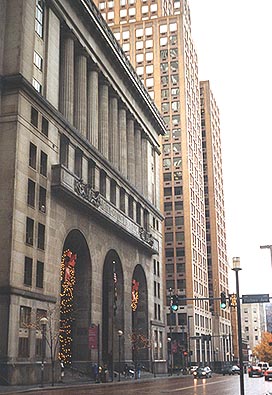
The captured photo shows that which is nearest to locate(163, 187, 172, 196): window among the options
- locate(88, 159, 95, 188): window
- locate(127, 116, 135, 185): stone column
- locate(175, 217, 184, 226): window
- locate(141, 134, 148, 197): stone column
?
locate(175, 217, 184, 226): window

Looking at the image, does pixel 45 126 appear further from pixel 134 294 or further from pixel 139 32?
pixel 139 32

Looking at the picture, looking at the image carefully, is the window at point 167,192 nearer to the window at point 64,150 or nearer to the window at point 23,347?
the window at point 64,150

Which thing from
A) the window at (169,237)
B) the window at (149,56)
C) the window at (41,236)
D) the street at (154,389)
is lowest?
the street at (154,389)

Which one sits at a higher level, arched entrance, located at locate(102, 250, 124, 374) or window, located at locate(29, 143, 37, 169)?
window, located at locate(29, 143, 37, 169)

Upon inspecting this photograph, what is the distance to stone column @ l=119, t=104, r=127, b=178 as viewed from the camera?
259ft

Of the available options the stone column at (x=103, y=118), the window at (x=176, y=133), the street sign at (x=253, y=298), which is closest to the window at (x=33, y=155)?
the stone column at (x=103, y=118)

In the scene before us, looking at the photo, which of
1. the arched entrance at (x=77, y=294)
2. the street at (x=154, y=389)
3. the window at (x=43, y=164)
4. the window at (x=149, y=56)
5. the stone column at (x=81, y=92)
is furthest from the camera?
the window at (x=149, y=56)

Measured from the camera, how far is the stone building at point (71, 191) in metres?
47.5

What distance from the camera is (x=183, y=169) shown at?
12781cm

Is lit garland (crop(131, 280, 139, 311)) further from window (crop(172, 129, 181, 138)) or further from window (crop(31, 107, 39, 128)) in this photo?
window (crop(172, 129, 181, 138))

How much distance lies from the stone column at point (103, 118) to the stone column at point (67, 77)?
10.1 m

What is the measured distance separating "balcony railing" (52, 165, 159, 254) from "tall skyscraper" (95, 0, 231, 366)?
38886 millimetres

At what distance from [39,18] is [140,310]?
45539 mm

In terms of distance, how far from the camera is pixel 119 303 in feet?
242
